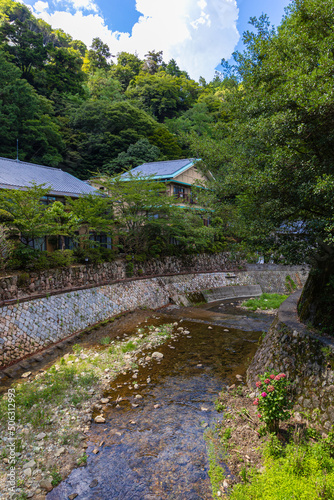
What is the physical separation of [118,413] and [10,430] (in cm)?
260

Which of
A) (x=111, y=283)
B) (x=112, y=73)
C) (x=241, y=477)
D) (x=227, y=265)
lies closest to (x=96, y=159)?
(x=227, y=265)

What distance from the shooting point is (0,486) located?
5.29 metres

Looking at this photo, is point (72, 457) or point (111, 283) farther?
point (111, 283)

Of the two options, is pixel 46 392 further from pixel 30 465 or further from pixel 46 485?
pixel 46 485

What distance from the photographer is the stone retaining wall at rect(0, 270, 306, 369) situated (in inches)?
430

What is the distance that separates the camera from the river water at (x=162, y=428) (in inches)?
208

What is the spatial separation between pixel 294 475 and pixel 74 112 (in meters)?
44.2

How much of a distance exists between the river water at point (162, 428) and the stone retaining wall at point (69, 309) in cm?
457

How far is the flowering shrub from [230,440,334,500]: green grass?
447mm

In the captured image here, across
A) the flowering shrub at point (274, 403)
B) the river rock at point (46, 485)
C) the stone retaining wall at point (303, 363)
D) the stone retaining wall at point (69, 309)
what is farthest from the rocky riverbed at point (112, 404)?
the stone retaining wall at point (303, 363)

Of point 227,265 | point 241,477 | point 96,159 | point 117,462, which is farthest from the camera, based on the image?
point 96,159

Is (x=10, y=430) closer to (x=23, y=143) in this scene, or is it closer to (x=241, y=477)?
(x=241, y=477)

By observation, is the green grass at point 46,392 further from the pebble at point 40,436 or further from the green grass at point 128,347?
the green grass at point 128,347

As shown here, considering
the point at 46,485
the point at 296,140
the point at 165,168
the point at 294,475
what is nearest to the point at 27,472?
the point at 46,485
